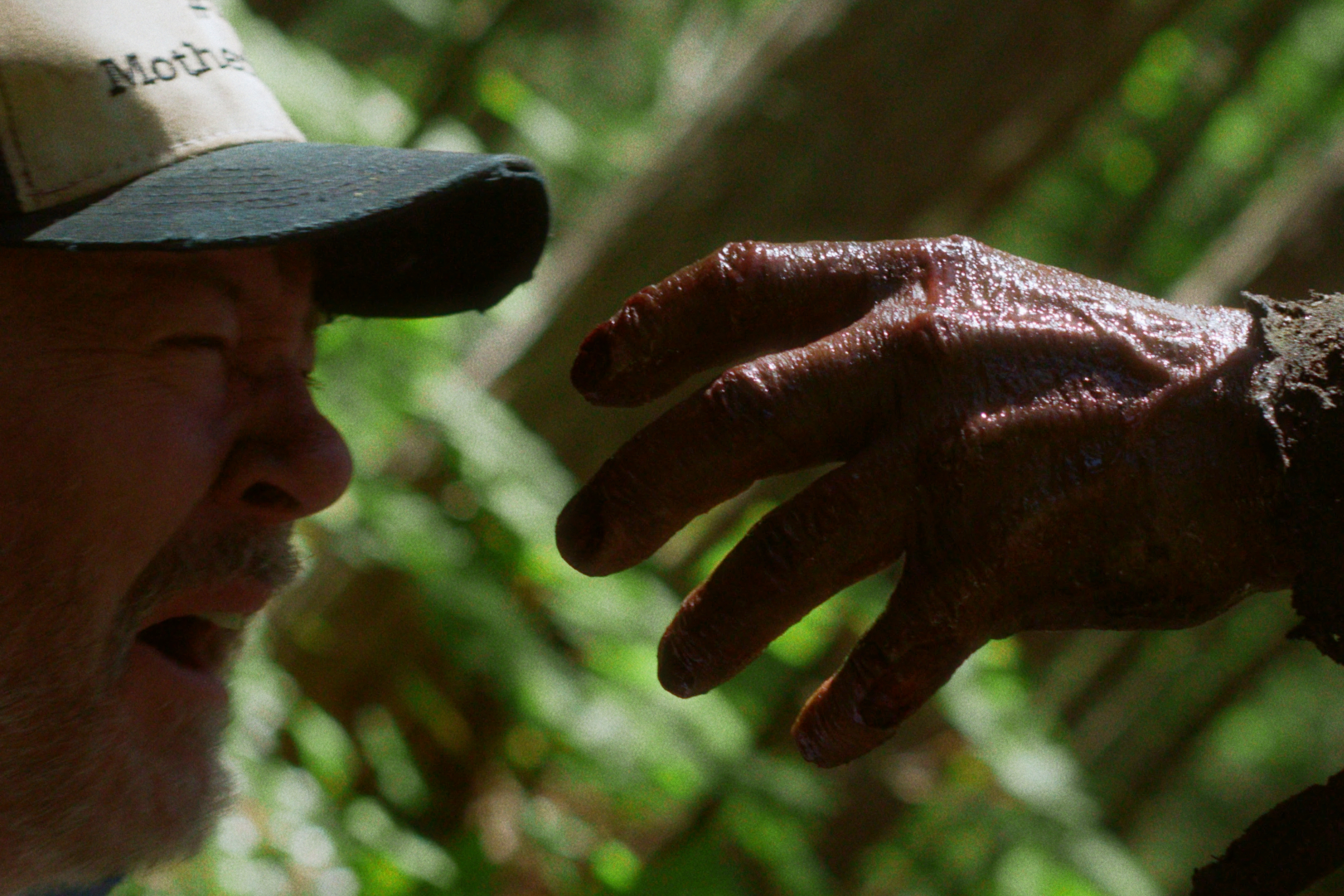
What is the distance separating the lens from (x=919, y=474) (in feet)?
4.22

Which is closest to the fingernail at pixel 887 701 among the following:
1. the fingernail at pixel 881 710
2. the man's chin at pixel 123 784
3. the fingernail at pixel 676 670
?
the fingernail at pixel 881 710

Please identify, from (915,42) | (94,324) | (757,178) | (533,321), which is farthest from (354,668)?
(915,42)

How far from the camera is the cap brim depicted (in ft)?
5.08

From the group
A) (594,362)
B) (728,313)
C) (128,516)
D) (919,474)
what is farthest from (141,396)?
(919,474)

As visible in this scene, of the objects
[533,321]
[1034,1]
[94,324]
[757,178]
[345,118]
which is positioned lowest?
[533,321]

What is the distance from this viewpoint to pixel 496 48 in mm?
6727

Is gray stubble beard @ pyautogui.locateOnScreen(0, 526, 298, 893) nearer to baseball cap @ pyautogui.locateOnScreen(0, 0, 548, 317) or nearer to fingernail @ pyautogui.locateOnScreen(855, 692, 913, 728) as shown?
baseball cap @ pyautogui.locateOnScreen(0, 0, 548, 317)

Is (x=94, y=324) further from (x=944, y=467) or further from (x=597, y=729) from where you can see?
(x=597, y=729)

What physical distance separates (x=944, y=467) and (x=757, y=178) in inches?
107

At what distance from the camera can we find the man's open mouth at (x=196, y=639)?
1.88 metres

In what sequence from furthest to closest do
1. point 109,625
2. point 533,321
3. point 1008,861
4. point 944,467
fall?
point 1008,861 → point 533,321 → point 109,625 → point 944,467

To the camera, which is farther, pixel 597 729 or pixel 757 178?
pixel 757 178

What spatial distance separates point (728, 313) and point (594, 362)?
0.16m

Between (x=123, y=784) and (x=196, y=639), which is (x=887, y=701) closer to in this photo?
(x=123, y=784)
